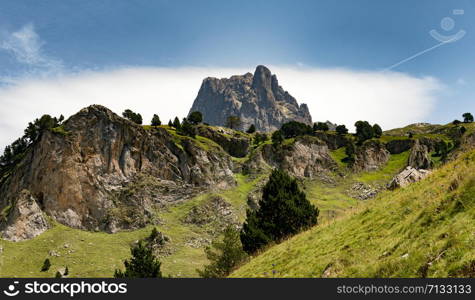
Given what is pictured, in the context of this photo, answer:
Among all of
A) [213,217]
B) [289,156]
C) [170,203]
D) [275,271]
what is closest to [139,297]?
[275,271]

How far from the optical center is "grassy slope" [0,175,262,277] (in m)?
77.2

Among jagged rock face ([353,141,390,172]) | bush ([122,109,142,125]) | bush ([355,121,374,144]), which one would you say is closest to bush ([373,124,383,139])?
bush ([355,121,374,144])

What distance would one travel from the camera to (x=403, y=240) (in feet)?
48.3

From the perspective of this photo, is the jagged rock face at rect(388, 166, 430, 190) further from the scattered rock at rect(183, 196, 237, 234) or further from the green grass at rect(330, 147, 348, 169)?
the green grass at rect(330, 147, 348, 169)

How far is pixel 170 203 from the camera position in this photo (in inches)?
4604

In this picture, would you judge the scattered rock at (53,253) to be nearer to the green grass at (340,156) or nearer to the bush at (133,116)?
the bush at (133,116)

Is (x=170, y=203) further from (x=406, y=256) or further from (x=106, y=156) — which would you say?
(x=406, y=256)

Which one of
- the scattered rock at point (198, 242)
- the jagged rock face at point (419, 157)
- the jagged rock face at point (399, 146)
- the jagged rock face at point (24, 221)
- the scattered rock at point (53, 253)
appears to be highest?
the jagged rock face at point (399, 146)

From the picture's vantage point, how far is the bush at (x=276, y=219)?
1742 inches

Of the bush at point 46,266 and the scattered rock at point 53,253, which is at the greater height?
the scattered rock at point 53,253

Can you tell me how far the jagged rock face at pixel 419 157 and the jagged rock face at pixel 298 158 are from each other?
111 ft

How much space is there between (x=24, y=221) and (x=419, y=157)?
495 feet

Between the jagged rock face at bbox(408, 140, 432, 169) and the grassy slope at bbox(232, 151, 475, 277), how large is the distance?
5765 inches

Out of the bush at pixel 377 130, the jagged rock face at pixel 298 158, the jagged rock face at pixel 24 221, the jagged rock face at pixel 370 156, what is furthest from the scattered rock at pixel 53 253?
the bush at pixel 377 130
